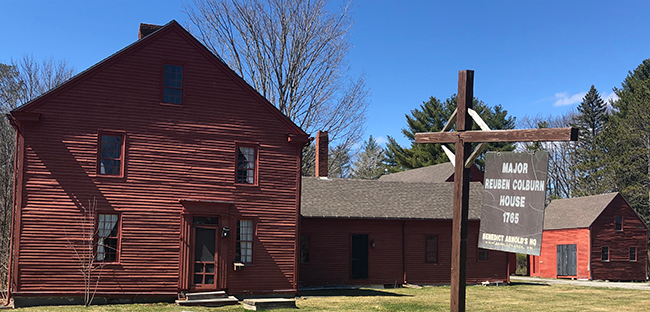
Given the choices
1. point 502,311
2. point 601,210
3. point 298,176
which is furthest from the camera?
point 601,210

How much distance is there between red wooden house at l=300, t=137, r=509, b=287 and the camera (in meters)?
26.2

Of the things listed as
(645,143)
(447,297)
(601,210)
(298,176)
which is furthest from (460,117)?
(645,143)

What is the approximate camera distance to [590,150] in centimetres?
5544

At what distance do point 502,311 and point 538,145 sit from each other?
41.9m

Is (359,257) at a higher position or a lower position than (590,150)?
lower

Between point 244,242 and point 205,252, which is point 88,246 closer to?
point 205,252

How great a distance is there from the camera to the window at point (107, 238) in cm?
1892

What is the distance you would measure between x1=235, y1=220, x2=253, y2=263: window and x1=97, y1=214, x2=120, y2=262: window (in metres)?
3.91

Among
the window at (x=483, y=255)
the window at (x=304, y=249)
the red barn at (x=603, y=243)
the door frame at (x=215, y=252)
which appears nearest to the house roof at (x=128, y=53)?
the door frame at (x=215, y=252)

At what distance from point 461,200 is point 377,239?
1667 centimetres

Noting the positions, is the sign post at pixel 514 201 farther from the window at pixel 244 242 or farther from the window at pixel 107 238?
the window at pixel 107 238

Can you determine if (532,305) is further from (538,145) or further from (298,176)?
(538,145)

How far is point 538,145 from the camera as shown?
56.9m

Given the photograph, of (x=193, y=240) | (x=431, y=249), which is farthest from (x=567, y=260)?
(x=193, y=240)
